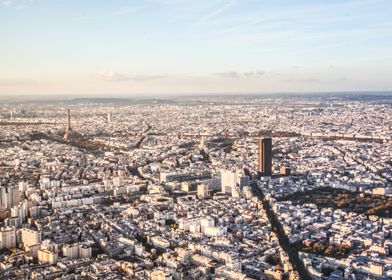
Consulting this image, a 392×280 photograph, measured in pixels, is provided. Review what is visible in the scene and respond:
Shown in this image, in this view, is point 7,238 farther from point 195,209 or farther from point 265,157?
point 265,157

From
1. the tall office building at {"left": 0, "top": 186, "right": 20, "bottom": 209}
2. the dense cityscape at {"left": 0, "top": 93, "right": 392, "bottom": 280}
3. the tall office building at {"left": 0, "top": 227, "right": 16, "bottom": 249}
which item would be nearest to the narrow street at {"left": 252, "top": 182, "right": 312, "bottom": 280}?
the dense cityscape at {"left": 0, "top": 93, "right": 392, "bottom": 280}

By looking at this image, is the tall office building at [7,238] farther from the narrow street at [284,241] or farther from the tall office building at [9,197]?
the narrow street at [284,241]

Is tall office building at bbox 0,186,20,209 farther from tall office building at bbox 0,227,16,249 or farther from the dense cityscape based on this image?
tall office building at bbox 0,227,16,249

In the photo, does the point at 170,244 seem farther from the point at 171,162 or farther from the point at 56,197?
the point at 171,162

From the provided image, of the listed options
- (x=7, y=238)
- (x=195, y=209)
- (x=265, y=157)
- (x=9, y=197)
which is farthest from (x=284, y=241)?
(x=9, y=197)

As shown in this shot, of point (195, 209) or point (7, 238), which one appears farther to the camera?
point (195, 209)

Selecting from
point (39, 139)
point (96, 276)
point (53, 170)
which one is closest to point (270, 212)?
point (96, 276)

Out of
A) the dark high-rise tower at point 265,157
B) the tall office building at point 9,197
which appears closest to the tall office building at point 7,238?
the tall office building at point 9,197

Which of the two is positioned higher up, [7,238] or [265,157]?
[265,157]

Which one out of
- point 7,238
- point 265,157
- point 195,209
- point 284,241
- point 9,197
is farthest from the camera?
point 265,157

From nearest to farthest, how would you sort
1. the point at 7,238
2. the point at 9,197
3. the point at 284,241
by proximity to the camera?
the point at 7,238 < the point at 284,241 < the point at 9,197

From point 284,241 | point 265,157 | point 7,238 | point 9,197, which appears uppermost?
point 265,157
